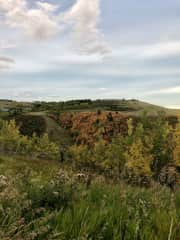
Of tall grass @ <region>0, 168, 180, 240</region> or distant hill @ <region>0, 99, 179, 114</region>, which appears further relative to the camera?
distant hill @ <region>0, 99, 179, 114</region>

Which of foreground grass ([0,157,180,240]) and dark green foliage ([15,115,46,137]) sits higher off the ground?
foreground grass ([0,157,180,240])

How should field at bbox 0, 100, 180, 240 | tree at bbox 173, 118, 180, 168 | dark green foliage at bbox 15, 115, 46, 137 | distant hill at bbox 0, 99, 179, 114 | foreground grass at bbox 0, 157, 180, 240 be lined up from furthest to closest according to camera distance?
distant hill at bbox 0, 99, 179, 114 → dark green foliage at bbox 15, 115, 46, 137 → tree at bbox 173, 118, 180, 168 → field at bbox 0, 100, 180, 240 → foreground grass at bbox 0, 157, 180, 240

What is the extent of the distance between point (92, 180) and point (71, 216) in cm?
264

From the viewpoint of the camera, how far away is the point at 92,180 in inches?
249

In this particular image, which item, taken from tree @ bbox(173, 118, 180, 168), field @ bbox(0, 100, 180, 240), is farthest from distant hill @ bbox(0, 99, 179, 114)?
tree @ bbox(173, 118, 180, 168)

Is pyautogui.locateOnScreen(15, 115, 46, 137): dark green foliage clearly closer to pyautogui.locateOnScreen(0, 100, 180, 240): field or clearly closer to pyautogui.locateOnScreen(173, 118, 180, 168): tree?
pyautogui.locateOnScreen(0, 100, 180, 240): field

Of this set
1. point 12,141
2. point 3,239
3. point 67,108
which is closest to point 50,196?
point 3,239

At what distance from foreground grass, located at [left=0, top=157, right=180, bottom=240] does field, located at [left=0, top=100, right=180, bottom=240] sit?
0.01 meters

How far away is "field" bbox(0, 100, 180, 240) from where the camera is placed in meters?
3.55

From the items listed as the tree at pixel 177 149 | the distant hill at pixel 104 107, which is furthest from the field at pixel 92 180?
the distant hill at pixel 104 107

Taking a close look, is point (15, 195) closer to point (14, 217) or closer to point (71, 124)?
point (14, 217)

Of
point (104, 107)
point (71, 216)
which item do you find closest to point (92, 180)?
point (71, 216)

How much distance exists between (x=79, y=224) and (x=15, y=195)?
72 centimetres

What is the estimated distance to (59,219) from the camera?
367 centimetres
